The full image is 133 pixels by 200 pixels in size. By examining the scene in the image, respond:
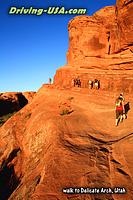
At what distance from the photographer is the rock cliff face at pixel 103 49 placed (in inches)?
A: 993

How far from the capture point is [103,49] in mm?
32188

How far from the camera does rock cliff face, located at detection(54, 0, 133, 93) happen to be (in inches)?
993

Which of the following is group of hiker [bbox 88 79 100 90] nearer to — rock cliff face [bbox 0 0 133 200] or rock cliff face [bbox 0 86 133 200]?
rock cliff face [bbox 0 0 133 200]

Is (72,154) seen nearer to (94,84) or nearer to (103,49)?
(94,84)

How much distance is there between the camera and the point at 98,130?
13.7 metres

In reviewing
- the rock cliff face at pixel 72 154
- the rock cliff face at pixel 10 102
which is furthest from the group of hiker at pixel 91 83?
the rock cliff face at pixel 10 102

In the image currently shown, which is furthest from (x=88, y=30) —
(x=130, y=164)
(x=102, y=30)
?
(x=130, y=164)

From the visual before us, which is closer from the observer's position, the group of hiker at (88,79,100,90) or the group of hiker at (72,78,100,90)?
the group of hiker at (88,79,100,90)

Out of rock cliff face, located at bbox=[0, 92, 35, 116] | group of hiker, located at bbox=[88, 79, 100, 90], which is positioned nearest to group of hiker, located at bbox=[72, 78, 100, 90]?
group of hiker, located at bbox=[88, 79, 100, 90]

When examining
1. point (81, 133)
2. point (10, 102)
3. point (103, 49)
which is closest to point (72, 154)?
point (81, 133)

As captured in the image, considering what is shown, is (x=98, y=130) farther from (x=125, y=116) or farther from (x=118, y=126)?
(x=125, y=116)

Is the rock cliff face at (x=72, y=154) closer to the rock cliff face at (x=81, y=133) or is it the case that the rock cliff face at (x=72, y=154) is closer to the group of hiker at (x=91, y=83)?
the rock cliff face at (x=81, y=133)

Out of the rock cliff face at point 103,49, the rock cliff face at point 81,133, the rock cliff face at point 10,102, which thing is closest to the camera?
the rock cliff face at point 81,133

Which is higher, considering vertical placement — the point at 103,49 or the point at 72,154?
the point at 103,49
